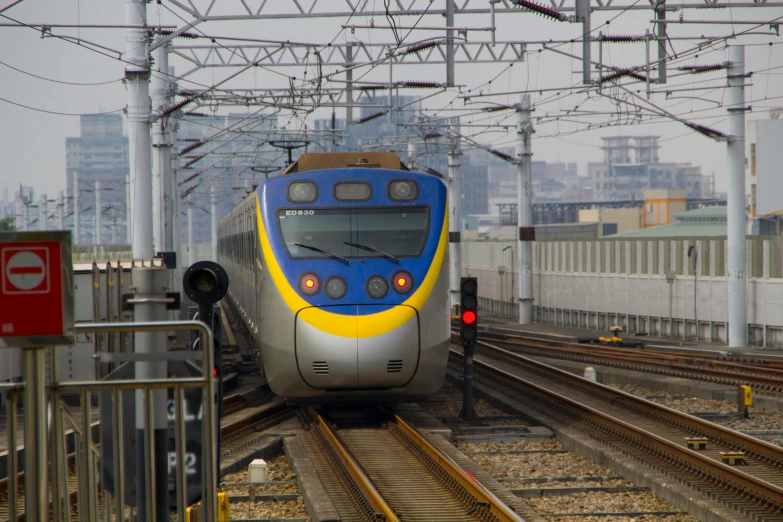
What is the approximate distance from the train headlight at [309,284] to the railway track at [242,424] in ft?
6.30

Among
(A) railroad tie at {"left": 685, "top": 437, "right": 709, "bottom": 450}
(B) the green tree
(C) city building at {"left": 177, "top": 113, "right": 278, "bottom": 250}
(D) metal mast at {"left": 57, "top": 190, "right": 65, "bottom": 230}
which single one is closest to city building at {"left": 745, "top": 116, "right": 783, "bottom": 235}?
(C) city building at {"left": 177, "top": 113, "right": 278, "bottom": 250}

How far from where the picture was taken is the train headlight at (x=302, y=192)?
12.3 m

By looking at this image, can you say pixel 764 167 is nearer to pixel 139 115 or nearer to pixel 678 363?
pixel 678 363

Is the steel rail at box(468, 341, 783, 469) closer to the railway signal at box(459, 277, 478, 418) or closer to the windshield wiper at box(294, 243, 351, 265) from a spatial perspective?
the railway signal at box(459, 277, 478, 418)

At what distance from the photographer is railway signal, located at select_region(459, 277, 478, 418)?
1336 centimetres

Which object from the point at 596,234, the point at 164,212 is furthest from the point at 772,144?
the point at 164,212

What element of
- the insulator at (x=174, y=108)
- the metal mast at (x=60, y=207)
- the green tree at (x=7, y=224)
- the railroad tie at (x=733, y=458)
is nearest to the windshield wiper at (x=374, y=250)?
the railroad tie at (x=733, y=458)

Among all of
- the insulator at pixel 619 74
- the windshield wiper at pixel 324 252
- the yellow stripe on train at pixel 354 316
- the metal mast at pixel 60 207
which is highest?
the insulator at pixel 619 74

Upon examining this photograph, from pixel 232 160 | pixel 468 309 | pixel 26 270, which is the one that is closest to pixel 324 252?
pixel 468 309

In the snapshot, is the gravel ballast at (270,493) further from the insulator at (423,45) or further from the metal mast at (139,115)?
the insulator at (423,45)

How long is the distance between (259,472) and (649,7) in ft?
36.6

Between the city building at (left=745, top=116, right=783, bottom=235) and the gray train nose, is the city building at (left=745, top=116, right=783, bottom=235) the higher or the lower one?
the higher one

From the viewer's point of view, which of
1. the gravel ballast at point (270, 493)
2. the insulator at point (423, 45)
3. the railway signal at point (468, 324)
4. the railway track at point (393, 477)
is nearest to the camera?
the railway track at point (393, 477)

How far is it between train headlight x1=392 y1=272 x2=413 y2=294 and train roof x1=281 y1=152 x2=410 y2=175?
2.12 m
